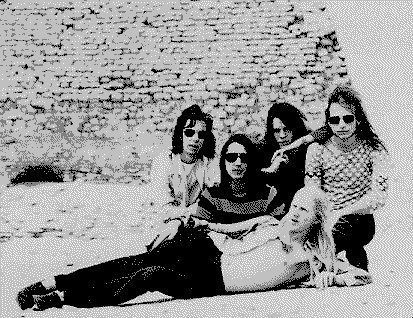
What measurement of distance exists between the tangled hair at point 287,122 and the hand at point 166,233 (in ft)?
2.61

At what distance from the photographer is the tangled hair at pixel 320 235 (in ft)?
10.1

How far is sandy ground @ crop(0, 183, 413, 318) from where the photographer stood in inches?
116

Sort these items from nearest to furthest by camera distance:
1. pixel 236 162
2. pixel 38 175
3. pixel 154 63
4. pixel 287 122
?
pixel 236 162, pixel 287 122, pixel 38 175, pixel 154 63

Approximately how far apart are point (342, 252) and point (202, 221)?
88cm

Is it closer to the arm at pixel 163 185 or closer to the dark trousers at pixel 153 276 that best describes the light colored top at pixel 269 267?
the dark trousers at pixel 153 276

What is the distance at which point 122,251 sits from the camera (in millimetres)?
3395

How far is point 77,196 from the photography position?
421cm

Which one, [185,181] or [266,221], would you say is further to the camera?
[185,181]

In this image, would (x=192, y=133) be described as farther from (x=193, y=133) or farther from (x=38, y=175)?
(x=38, y=175)

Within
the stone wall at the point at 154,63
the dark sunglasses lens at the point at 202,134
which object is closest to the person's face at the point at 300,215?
the dark sunglasses lens at the point at 202,134

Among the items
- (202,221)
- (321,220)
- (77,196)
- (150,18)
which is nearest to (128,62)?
(150,18)

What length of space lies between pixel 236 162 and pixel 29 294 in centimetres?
148

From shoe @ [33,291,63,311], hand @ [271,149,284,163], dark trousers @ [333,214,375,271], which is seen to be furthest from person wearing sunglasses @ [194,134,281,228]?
shoe @ [33,291,63,311]

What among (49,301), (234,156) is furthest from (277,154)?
(49,301)
